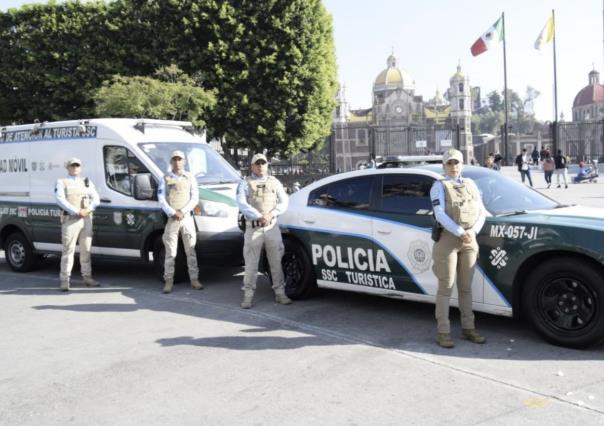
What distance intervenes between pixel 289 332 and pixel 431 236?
1.64m

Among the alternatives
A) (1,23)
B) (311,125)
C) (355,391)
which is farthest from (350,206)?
(1,23)

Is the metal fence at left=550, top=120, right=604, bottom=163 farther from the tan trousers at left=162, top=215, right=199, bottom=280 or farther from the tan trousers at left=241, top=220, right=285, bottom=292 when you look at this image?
the tan trousers at left=241, top=220, right=285, bottom=292

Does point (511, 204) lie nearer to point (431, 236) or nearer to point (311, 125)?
point (431, 236)

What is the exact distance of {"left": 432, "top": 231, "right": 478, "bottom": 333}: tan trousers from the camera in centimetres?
522

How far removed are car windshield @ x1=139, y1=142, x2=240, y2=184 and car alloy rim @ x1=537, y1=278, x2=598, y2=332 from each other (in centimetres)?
509

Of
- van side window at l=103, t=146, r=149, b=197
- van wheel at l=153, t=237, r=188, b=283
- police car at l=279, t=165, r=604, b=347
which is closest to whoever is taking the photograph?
police car at l=279, t=165, r=604, b=347

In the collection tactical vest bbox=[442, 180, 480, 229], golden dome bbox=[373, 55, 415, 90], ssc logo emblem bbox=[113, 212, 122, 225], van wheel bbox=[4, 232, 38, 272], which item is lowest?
van wheel bbox=[4, 232, 38, 272]

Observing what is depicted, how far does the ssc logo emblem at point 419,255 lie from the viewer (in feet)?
19.1

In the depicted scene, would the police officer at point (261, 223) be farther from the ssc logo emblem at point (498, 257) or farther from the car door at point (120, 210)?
the ssc logo emblem at point (498, 257)

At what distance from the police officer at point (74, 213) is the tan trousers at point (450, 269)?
5.10 metres

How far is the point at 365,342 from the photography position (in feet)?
18.1

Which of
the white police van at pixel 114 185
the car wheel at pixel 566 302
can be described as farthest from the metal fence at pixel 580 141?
the car wheel at pixel 566 302

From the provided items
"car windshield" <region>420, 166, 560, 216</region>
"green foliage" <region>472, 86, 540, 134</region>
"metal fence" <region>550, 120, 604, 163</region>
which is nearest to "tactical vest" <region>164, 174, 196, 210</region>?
"car windshield" <region>420, 166, 560, 216</region>

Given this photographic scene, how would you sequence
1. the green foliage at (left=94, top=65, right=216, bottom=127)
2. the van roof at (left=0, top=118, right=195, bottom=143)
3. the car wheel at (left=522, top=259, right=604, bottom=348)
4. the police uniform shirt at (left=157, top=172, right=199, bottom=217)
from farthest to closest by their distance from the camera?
the green foliage at (left=94, top=65, right=216, bottom=127) < the van roof at (left=0, top=118, right=195, bottom=143) < the police uniform shirt at (left=157, top=172, right=199, bottom=217) < the car wheel at (left=522, top=259, right=604, bottom=348)
